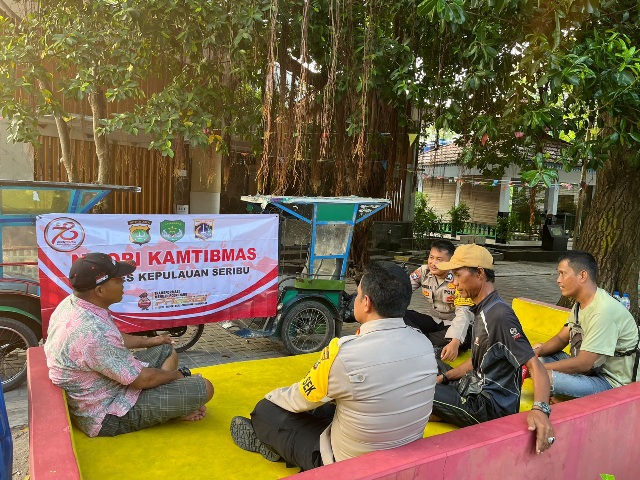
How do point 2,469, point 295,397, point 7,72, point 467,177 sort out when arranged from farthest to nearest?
point 467,177 → point 7,72 → point 295,397 → point 2,469

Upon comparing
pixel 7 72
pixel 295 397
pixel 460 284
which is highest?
pixel 7 72

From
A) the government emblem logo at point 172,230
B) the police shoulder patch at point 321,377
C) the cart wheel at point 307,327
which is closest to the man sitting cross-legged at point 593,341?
the police shoulder patch at point 321,377

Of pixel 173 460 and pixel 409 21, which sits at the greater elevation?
pixel 409 21

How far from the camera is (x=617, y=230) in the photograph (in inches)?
268

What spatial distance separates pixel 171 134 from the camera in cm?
600

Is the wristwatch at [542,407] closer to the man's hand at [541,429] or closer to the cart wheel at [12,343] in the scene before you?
the man's hand at [541,429]

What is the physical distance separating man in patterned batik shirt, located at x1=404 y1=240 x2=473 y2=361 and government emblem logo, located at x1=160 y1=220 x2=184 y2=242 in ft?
7.84

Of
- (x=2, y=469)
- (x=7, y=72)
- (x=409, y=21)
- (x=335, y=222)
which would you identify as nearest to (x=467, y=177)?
(x=409, y=21)

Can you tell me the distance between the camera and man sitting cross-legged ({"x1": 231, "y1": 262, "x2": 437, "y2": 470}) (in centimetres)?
214

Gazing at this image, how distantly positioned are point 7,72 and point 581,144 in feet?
21.7

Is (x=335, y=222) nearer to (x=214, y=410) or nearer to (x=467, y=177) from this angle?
(x=214, y=410)

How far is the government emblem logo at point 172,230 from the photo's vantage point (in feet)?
16.6

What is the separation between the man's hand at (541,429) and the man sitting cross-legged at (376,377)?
2.02ft

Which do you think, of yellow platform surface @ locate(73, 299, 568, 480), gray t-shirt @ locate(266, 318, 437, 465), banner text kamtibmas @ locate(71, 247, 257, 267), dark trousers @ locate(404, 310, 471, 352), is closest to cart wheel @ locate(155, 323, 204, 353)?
banner text kamtibmas @ locate(71, 247, 257, 267)
